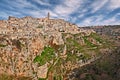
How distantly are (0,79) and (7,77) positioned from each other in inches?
367

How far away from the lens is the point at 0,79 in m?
191

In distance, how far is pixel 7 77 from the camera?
199 metres
